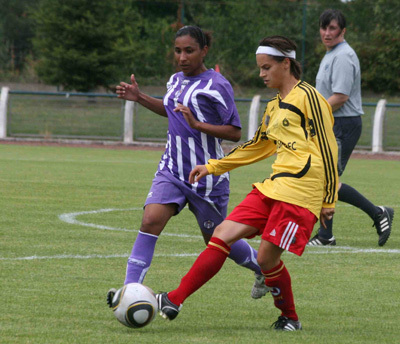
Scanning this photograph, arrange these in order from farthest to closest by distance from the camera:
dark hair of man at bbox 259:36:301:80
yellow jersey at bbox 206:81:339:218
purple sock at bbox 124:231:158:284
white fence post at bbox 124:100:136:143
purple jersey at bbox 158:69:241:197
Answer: white fence post at bbox 124:100:136:143 < purple jersey at bbox 158:69:241:197 < purple sock at bbox 124:231:158:284 < dark hair of man at bbox 259:36:301:80 < yellow jersey at bbox 206:81:339:218

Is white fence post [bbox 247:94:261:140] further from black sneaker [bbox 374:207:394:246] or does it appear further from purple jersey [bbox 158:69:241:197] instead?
purple jersey [bbox 158:69:241:197]

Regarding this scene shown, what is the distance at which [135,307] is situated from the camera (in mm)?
4961

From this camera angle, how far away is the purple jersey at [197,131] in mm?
5930

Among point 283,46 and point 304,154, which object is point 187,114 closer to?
point 283,46

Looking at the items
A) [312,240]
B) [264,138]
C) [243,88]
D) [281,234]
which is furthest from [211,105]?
[243,88]

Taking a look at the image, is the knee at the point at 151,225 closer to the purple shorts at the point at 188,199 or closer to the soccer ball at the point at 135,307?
the purple shorts at the point at 188,199

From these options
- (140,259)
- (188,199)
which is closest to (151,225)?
(140,259)

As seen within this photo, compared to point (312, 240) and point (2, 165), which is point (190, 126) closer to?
point (312, 240)

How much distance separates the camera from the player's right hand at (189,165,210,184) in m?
5.43

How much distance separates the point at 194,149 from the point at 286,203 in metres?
1.12

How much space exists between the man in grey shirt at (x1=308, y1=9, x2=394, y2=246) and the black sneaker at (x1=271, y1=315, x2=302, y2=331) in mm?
3390

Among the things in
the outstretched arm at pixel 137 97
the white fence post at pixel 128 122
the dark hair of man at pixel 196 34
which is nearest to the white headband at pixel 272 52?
the dark hair of man at pixel 196 34

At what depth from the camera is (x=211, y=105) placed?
6031 mm

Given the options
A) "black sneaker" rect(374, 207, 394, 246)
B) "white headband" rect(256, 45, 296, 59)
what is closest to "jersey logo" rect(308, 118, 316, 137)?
"white headband" rect(256, 45, 296, 59)
